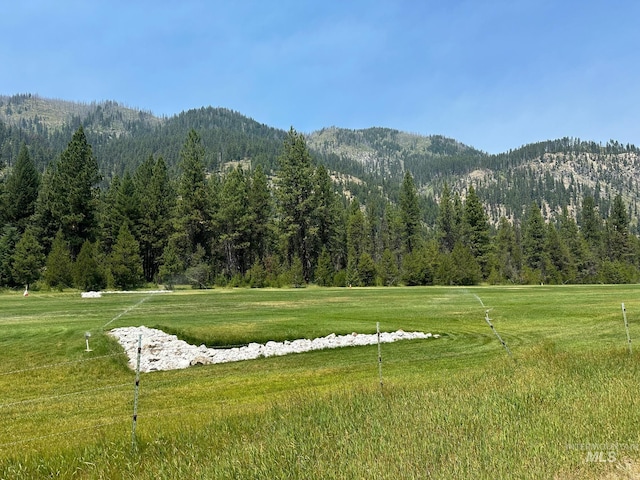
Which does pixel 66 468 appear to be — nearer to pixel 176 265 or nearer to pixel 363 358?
pixel 363 358

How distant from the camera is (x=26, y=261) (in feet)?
180

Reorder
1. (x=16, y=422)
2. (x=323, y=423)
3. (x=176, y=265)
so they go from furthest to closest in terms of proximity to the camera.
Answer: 1. (x=176, y=265)
2. (x=16, y=422)
3. (x=323, y=423)

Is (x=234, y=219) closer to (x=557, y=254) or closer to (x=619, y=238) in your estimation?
(x=557, y=254)

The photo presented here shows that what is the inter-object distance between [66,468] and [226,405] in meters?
4.28

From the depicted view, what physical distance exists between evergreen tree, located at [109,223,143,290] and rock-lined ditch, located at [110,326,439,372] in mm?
38387

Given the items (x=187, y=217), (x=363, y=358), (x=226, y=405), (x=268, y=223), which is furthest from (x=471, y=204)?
(x=226, y=405)

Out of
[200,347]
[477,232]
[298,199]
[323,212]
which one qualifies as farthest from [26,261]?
[477,232]

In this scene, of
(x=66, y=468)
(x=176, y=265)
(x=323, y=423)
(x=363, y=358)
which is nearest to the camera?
(x=66, y=468)

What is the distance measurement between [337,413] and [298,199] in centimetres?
7065

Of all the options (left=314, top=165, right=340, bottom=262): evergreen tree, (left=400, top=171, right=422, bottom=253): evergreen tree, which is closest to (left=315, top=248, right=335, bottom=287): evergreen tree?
(left=314, top=165, right=340, bottom=262): evergreen tree

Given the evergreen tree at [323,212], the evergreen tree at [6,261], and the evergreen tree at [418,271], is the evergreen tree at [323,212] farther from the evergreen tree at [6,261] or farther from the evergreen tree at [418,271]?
the evergreen tree at [6,261]

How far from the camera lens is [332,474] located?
15.5ft

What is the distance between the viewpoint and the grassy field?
5.04 meters

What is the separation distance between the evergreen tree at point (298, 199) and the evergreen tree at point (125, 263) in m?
25.6
